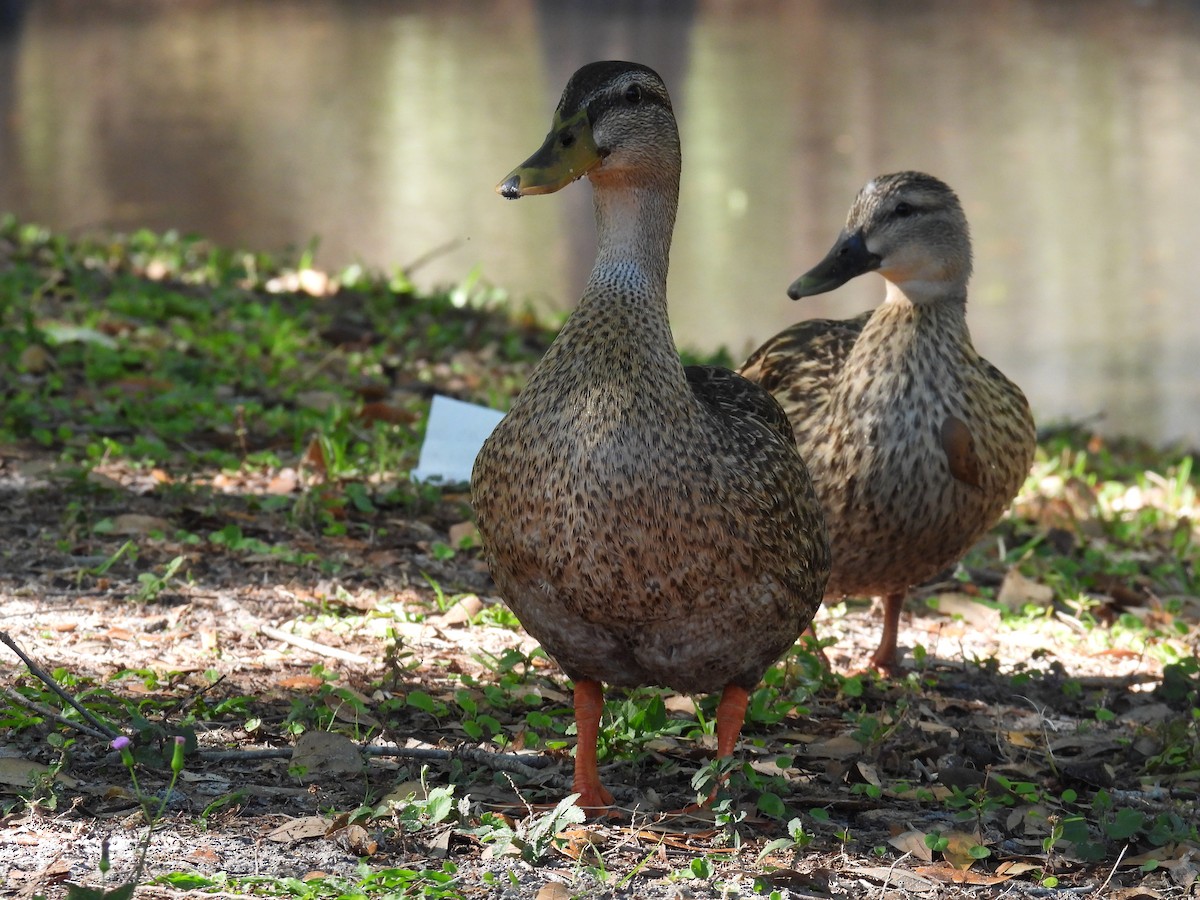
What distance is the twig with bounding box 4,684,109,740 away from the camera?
119 inches

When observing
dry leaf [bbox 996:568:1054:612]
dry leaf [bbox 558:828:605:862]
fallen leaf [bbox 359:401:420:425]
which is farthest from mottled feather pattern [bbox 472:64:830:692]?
fallen leaf [bbox 359:401:420:425]

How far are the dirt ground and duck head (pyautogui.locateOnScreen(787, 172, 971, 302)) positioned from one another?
108 cm

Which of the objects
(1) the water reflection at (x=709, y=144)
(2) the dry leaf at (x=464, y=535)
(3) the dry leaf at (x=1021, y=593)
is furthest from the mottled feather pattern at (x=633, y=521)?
(1) the water reflection at (x=709, y=144)

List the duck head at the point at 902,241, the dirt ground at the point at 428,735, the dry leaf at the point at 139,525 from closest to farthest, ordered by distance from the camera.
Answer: the dirt ground at the point at 428,735 → the dry leaf at the point at 139,525 → the duck head at the point at 902,241

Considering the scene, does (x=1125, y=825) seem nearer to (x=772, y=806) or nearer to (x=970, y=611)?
(x=772, y=806)

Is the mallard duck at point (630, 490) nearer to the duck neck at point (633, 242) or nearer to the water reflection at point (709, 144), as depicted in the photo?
the duck neck at point (633, 242)

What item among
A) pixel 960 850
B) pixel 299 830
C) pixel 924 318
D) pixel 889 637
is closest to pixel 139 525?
pixel 299 830

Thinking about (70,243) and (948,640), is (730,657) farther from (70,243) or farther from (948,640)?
(70,243)

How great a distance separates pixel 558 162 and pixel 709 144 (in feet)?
41.7

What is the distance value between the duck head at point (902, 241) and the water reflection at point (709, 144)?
315 cm

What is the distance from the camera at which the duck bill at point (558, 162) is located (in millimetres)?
3104

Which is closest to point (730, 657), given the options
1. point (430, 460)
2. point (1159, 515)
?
point (430, 460)

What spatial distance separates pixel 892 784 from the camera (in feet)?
11.4

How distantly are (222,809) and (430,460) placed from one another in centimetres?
232
